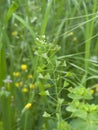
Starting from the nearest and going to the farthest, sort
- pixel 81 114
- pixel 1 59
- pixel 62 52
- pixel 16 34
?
pixel 81 114
pixel 1 59
pixel 62 52
pixel 16 34

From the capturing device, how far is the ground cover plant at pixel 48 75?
3.95 feet

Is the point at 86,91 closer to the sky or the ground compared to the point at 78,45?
closer to the ground

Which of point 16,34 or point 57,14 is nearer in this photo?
point 57,14

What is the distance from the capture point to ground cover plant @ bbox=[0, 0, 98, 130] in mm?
1205

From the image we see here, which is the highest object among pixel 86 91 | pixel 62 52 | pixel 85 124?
pixel 62 52

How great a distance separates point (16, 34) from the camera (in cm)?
190

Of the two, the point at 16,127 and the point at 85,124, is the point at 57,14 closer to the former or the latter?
the point at 16,127

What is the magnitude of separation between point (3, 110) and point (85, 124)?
1.18 feet

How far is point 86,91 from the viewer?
122 cm

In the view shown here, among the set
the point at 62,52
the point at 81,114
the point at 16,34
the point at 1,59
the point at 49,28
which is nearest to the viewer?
the point at 81,114

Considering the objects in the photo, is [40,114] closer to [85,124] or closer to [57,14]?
[85,124]

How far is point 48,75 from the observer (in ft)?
3.92

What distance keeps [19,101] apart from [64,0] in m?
0.49

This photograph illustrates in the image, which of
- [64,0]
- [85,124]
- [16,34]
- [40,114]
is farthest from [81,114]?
[16,34]
